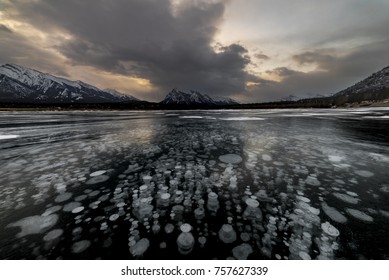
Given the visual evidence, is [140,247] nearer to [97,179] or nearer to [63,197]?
[63,197]

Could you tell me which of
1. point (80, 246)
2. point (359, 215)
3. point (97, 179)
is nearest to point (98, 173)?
point (97, 179)

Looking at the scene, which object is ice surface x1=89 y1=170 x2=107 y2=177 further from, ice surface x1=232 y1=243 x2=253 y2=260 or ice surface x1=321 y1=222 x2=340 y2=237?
ice surface x1=321 y1=222 x2=340 y2=237

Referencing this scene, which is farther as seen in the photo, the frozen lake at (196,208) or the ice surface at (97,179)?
the ice surface at (97,179)

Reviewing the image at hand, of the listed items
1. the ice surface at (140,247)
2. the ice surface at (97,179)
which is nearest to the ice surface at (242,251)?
the ice surface at (140,247)

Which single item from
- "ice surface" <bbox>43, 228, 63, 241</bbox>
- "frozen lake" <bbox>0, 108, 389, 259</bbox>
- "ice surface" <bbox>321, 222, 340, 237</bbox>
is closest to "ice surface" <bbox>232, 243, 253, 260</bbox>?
"frozen lake" <bbox>0, 108, 389, 259</bbox>

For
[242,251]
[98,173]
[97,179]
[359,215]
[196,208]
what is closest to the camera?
[242,251]

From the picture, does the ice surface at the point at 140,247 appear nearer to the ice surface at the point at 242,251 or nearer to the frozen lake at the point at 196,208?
the frozen lake at the point at 196,208

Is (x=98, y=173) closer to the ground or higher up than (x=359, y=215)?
closer to the ground

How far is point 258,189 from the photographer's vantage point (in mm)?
3135

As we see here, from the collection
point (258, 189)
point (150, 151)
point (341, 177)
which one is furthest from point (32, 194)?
point (341, 177)

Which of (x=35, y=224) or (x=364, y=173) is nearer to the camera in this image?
(x=35, y=224)

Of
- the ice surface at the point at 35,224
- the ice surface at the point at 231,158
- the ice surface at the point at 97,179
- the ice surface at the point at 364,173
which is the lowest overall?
the ice surface at the point at 231,158

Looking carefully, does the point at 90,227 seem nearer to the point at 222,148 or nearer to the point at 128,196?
the point at 128,196
